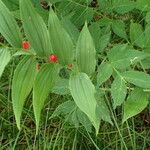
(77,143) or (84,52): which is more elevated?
(84,52)

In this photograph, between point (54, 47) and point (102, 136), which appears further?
point (102, 136)

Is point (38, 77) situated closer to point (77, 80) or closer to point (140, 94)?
point (77, 80)

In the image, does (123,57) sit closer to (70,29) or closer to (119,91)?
(119,91)

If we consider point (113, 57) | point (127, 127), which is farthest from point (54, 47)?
point (127, 127)

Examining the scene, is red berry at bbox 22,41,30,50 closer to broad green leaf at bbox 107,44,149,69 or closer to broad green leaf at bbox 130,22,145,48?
broad green leaf at bbox 107,44,149,69

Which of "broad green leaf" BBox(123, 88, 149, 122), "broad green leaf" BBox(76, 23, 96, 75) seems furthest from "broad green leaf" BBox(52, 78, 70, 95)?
"broad green leaf" BBox(76, 23, 96, 75)

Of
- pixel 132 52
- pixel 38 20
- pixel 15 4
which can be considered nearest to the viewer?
pixel 38 20

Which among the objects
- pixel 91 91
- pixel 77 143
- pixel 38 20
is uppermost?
pixel 38 20

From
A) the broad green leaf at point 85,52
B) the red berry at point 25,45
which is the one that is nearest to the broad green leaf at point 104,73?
the broad green leaf at point 85,52

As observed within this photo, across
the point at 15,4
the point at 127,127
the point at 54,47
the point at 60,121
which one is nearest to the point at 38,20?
the point at 54,47

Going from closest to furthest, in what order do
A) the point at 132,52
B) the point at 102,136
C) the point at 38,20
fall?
the point at 38,20 → the point at 132,52 → the point at 102,136
